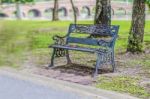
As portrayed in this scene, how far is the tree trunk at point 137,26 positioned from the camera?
10.8 m

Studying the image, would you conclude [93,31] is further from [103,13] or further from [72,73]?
[103,13]

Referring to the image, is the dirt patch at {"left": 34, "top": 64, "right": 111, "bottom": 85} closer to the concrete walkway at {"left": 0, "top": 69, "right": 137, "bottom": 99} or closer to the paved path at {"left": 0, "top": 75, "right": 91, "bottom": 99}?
the concrete walkway at {"left": 0, "top": 69, "right": 137, "bottom": 99}

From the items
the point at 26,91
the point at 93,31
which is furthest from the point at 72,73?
the point at 26,91

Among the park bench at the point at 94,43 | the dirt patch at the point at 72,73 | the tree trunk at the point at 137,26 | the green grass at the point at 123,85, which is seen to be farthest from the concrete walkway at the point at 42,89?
the tree trunk at the point at 137,26

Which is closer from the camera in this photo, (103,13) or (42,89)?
(42,89)

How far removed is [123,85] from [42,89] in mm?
1332

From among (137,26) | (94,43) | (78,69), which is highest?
(137,26)

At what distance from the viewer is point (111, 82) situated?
765cm

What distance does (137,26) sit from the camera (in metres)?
10.8

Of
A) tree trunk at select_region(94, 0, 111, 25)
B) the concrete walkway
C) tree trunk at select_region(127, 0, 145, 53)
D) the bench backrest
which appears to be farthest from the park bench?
tree trunk at select_region(94, 0, 111, 25)

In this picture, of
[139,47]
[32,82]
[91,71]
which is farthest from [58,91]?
[139,47]

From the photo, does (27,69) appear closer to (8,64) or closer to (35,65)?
(35,65)

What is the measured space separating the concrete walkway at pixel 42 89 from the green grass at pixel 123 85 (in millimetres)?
319

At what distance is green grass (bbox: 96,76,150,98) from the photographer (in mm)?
6871
